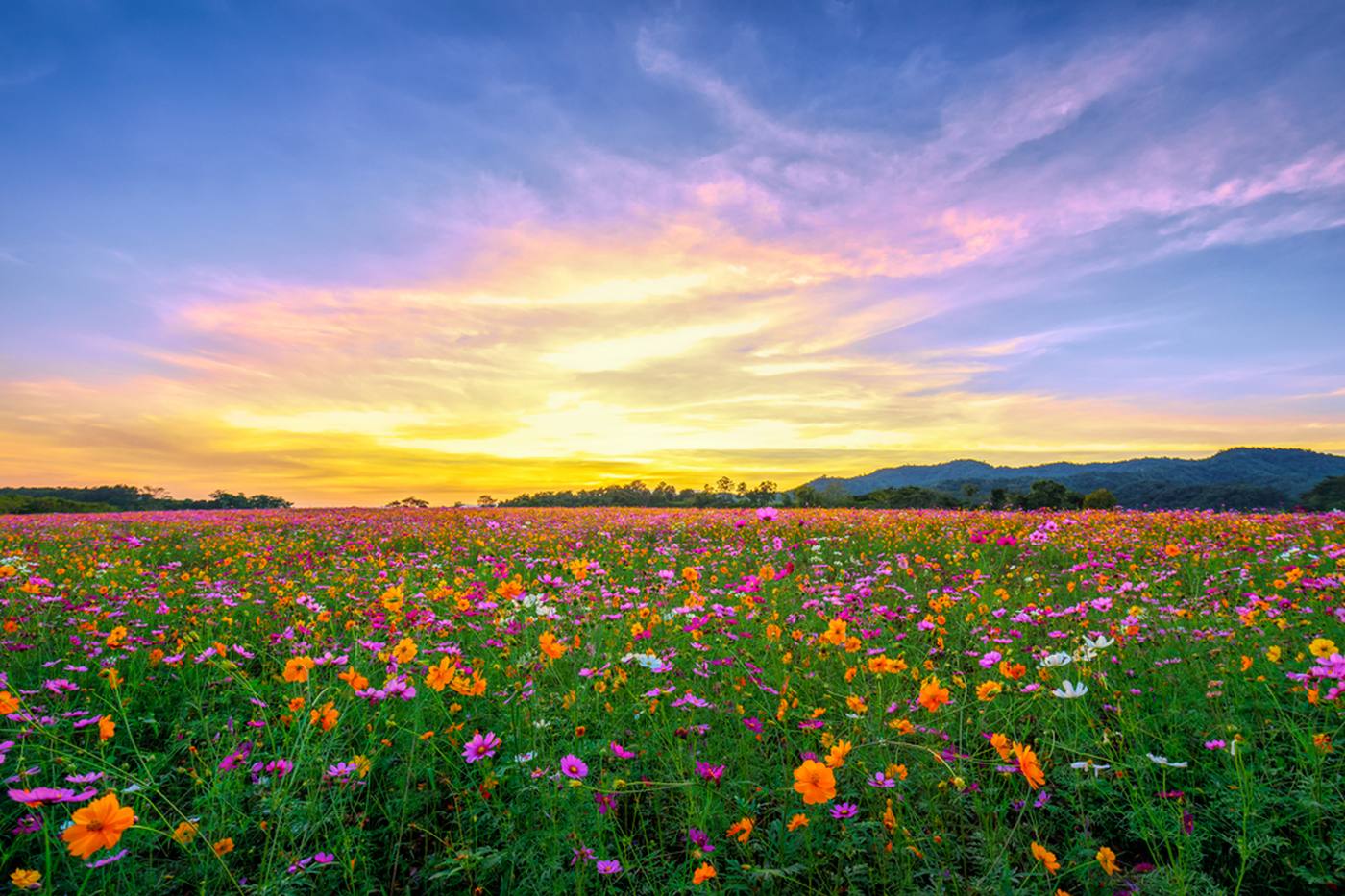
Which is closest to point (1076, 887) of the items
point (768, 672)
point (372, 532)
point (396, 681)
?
point (768, 672)

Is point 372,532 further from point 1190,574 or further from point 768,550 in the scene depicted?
point 1190,574


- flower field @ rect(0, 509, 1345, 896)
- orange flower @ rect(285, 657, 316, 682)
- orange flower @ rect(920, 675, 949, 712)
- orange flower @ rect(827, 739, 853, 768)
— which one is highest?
orange flower @ rect(285, 657, 316, 682)

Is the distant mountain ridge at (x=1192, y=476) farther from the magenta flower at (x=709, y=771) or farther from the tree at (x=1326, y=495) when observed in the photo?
the magenta flower at (x=709, y=771)

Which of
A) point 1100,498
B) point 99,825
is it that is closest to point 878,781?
point 99,825

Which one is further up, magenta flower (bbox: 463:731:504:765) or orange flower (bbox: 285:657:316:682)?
orange flower (bbox: 285:657:316:682)

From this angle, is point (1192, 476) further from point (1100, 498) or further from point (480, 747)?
point (480, 747)

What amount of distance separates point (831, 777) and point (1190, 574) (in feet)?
20.6

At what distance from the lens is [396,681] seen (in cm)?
266

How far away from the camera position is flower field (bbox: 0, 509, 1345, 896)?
2.12 metres

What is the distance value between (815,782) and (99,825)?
1.74 meters

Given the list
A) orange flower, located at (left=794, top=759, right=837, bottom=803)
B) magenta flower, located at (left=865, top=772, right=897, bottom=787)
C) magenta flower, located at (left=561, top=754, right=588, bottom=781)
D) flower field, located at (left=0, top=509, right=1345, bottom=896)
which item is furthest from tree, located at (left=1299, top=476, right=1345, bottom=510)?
magenta flower, located at (left=561, top=754, right=588, bottom=781)

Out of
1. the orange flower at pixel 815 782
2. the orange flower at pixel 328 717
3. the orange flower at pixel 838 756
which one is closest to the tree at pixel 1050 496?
the orange flower at pixel 838 756

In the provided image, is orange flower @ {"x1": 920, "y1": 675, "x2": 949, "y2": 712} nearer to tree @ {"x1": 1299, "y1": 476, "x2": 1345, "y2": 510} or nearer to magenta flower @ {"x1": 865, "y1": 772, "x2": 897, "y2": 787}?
magenta flower @ {"x1": 865, "y1": 772, "x2": 897, "y2": 787}

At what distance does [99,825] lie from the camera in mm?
1375
